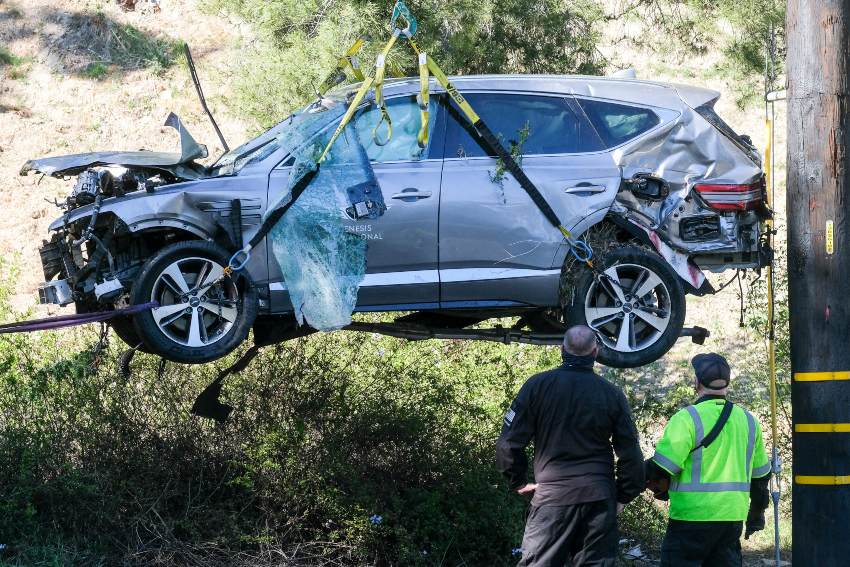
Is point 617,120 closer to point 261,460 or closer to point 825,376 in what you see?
point 825,376

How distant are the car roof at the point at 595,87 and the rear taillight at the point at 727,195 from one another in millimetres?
614

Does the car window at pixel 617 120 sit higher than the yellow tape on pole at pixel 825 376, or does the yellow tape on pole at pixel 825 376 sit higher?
the car window at pixel 617 120

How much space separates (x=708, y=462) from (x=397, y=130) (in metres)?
2.89

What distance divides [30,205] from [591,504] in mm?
14185

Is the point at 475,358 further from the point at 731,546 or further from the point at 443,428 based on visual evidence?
the point at 731,546

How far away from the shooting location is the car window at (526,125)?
7.19 meters

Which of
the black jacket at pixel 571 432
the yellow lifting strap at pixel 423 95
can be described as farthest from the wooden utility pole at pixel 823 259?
the yellow lifting strap at pixel 423 95

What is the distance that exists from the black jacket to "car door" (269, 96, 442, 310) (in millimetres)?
1244

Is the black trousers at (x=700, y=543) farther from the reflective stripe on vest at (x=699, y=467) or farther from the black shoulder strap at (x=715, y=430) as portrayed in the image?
the black shoulder strap at (x=715, y=430)

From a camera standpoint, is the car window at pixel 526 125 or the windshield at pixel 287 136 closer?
the windshield at pixel 287 136

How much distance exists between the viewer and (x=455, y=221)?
7.03 metres


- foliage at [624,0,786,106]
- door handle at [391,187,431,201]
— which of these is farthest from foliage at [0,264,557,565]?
foliage at [624,0,786,106]

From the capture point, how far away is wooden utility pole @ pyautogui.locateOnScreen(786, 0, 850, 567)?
6.50 m

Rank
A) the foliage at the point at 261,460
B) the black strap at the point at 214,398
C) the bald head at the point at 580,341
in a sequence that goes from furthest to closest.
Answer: the foliage at the point at 261,460, the black strap at the point at 214,398, the bald head at the point at 580,341
